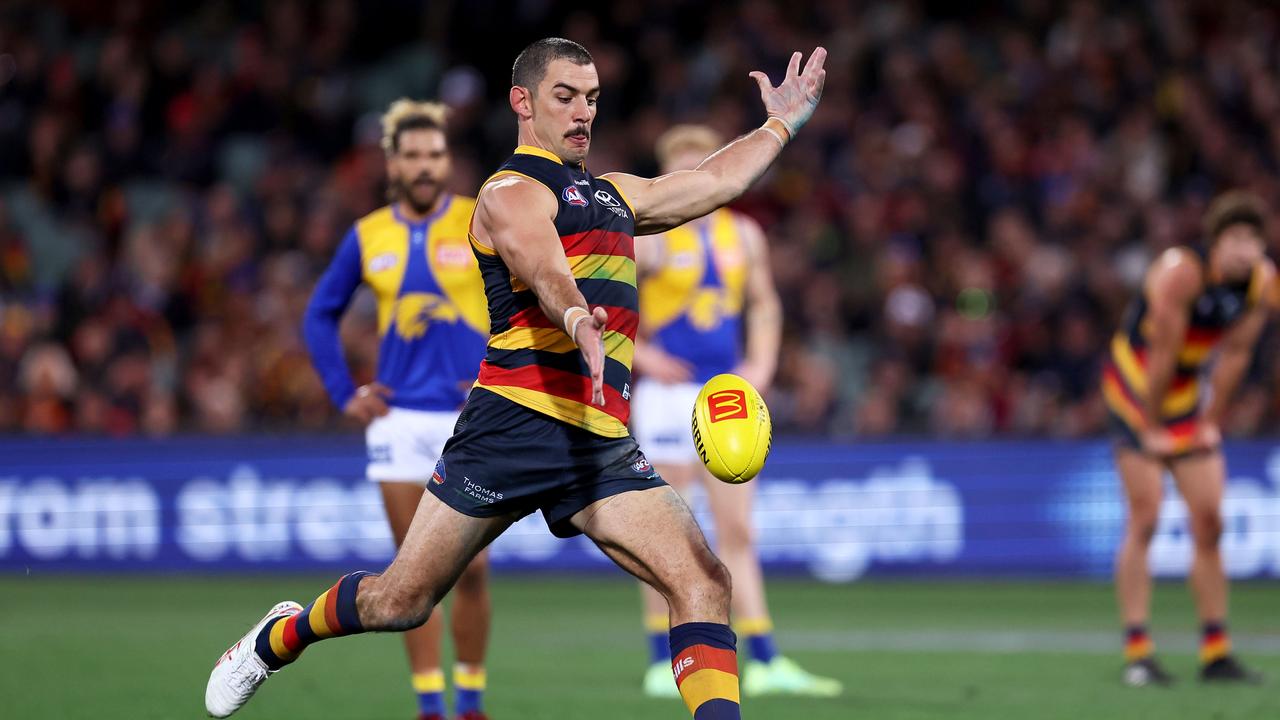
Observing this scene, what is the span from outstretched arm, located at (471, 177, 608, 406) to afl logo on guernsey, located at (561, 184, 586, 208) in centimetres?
6

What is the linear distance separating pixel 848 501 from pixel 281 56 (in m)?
11.0

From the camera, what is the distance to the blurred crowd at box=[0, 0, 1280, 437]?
17609 mm

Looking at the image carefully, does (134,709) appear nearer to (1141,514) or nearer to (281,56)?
(1141,514)

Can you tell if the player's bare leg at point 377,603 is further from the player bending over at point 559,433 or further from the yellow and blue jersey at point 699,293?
the yellow and blue jersey at point 699,293

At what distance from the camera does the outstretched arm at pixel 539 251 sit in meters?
5.55

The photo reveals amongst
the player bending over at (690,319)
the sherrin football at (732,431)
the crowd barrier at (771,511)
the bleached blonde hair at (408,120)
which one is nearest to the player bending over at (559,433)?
the sherrin football at (732,431)

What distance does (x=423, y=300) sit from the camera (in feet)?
26.9

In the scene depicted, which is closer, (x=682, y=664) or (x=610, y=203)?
(x=682, y=664)

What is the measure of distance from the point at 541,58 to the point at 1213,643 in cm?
568

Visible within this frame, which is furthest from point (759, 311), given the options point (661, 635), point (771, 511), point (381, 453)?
point (771, 511)

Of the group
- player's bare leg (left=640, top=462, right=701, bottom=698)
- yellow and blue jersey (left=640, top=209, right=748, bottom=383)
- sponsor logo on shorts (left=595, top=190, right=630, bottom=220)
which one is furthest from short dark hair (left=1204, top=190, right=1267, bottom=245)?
sponsor logo on shorts (left=595, top=190, right=630, bottom=220)

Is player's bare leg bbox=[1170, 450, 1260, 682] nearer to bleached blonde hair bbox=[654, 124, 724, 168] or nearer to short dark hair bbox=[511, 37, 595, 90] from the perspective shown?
bleached blonde hair bbox=[654, 124, 724, 168]

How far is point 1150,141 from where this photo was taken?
19.0 metres

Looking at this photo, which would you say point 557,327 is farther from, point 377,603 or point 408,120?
point 408,120
